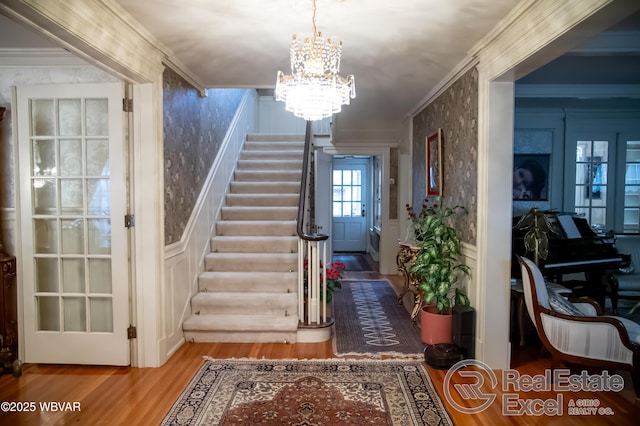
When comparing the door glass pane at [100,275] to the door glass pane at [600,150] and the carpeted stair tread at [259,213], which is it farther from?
the door glass pane at [600,150]

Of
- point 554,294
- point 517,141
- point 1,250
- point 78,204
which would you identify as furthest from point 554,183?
point 1,250

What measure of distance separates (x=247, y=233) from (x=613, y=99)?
195 inches

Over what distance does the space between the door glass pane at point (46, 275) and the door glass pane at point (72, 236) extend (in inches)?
6.1

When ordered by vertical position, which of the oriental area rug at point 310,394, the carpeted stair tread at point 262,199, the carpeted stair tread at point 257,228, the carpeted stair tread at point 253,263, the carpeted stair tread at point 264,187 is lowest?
the oriental area rug at point 310,394

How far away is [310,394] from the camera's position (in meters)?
2.65

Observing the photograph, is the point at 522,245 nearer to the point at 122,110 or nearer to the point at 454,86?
the point at 454,86

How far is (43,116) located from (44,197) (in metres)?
0.64

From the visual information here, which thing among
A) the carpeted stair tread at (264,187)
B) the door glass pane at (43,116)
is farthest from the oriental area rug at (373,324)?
the door glass pane at (43,116)

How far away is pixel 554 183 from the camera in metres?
5.52

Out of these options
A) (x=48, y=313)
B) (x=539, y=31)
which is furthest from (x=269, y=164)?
(x=539, y=31)

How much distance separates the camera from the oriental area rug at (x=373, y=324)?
346 cm

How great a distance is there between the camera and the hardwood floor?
2.38m

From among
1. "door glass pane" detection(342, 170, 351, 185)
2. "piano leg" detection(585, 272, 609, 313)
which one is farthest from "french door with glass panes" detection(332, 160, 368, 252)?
"piano leg" detection(585, 272, 609, 313)
